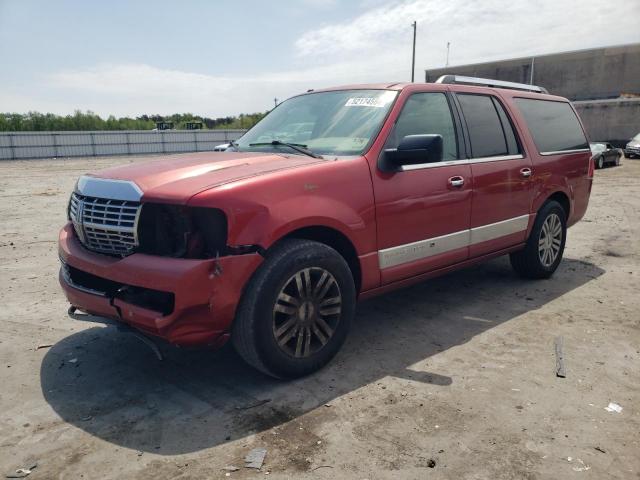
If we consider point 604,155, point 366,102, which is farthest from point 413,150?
point 604,155

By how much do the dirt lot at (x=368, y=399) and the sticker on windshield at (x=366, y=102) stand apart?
1776 millimetres

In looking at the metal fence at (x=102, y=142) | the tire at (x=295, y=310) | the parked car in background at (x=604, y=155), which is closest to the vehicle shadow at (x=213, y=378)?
the tire at (x=295, y=310)

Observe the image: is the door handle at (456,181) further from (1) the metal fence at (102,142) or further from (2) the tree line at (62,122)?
(2) the tree line at (62,122)

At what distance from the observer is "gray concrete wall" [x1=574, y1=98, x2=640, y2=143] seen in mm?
31500

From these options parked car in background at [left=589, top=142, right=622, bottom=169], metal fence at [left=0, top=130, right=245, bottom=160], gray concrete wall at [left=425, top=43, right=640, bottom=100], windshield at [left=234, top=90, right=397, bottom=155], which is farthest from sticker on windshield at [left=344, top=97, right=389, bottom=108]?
gray concrete wall at [left=425, top=43, right=640, bottom=100]

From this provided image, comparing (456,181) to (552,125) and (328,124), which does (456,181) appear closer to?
(328,124)

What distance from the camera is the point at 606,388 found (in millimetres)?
3119

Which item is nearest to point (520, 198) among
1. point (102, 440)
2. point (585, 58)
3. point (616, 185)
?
point (102, 440)

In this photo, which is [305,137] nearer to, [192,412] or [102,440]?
[192,412]

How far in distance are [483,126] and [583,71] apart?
1963 inches

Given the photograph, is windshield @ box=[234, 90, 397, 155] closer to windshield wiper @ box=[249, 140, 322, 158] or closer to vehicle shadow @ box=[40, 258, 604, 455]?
windshield wiper @ box=[249, 140, 322, 158]

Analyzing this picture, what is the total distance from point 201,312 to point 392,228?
1.52 metres

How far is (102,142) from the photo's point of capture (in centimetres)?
3862

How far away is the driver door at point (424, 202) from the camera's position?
3600 millimetres
